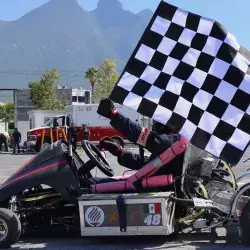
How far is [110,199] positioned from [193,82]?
5.02ft

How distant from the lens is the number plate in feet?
17.5

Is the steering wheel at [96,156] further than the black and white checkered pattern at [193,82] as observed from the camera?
Yes

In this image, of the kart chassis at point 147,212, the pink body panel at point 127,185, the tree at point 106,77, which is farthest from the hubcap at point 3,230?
the tree at point 106,77

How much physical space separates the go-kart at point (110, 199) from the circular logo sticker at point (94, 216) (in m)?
0.01

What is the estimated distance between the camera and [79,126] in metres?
30.2

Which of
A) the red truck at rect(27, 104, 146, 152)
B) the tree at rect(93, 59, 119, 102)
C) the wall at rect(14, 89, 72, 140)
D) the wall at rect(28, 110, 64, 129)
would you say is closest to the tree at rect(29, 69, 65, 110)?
the tree at rect(93, 59, 119, 102)

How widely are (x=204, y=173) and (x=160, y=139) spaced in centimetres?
85

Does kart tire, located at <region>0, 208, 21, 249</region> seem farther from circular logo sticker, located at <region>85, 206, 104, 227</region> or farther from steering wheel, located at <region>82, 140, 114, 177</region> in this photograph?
steering wheel, located at <region>82, 140, 114, 177</region>

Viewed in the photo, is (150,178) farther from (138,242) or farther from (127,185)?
(138,242)

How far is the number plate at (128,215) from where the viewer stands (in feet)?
17.5

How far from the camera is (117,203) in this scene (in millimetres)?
5395

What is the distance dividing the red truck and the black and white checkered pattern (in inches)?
634

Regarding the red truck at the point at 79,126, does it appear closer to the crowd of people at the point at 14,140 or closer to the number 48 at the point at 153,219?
the crowd of people at the point at 14,140

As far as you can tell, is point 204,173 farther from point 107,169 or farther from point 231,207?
point 107,169
